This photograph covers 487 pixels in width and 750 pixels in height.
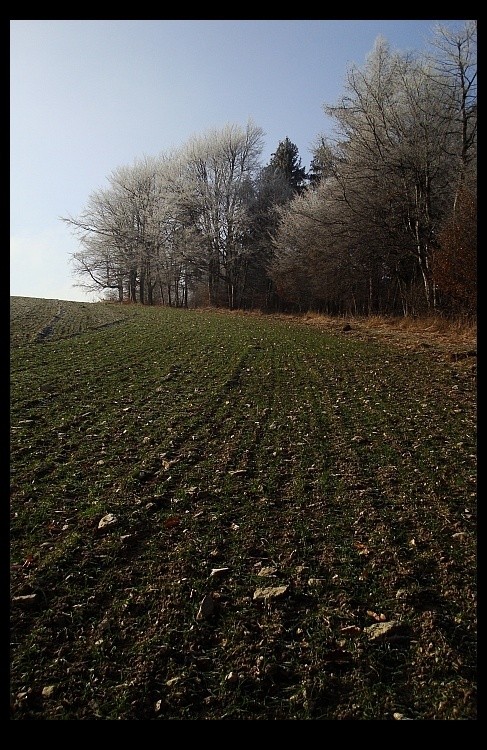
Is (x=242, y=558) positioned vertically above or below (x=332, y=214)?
below

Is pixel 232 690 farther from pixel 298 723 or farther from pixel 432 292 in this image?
pixel 432 292

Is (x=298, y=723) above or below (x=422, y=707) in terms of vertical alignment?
above

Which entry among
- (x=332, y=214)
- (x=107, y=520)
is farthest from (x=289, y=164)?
(x=107, y=520)

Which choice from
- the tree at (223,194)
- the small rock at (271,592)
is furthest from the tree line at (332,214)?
the small rock at (271,592)

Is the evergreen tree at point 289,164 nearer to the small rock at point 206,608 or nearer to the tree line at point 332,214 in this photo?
the tree line at point 332,214

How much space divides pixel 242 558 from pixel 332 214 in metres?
20.4

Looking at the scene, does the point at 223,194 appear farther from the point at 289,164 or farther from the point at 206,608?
the point at 206,608

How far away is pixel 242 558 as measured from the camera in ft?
11.2

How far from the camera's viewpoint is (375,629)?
2.69 meters

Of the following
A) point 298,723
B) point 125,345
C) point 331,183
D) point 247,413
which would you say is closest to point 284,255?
point 331,183

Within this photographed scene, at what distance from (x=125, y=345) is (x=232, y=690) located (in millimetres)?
12136

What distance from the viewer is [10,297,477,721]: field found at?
2318 millimetres

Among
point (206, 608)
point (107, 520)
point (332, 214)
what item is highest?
point (332, 214)

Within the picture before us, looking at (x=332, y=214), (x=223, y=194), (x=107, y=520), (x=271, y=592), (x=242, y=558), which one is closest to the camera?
(x=271, y=592)
